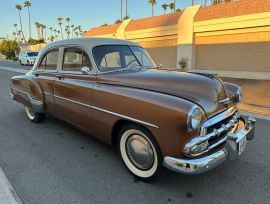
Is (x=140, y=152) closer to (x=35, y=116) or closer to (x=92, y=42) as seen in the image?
(x=92, y=42)

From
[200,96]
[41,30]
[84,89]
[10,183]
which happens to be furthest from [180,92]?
[41,30]

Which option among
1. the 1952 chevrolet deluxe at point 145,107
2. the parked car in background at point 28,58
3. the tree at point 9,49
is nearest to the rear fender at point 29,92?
the 1952 chevrolet deluxe at point 145,107

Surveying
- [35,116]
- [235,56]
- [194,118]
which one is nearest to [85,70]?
[194,118]

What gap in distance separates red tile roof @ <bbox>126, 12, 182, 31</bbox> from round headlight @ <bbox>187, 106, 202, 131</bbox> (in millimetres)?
17207

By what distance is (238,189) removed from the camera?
117 inches

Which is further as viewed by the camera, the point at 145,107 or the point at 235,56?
the point at 235,56

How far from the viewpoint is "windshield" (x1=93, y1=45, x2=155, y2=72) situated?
151 inches

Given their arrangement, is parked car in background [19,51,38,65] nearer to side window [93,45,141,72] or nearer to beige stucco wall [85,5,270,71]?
beige stucco wall [85,5,270,71]

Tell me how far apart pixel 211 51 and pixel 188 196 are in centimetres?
1511

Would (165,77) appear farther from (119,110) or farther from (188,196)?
(188,196)

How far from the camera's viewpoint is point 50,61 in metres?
4.89

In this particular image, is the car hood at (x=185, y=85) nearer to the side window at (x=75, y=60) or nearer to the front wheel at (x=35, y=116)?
the side window at (x=75, y=60)

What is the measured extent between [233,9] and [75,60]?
551 inches

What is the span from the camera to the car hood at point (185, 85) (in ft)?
9.43
